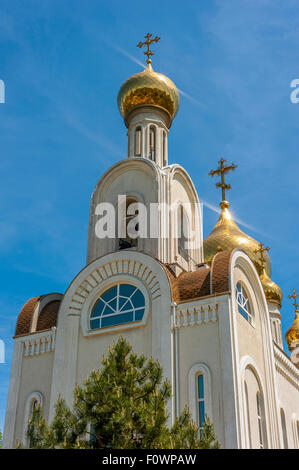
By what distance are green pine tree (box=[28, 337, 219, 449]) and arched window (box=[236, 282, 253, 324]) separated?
18.4ft

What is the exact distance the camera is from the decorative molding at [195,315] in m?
13.3

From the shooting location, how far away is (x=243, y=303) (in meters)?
15.0

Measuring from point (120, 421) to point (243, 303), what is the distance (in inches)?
278

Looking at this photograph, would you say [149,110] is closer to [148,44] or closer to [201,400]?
[148,44]

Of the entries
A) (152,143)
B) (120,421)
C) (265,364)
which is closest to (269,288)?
(152,143)

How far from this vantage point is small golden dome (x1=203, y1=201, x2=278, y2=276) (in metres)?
23.2

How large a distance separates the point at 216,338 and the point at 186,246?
5189mm

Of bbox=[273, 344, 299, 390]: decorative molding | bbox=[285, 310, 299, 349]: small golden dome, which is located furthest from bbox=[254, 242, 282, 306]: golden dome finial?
bbox=[273, 344, 299, 390]: decorative molding

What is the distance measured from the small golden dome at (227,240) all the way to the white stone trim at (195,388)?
10025 millimetres

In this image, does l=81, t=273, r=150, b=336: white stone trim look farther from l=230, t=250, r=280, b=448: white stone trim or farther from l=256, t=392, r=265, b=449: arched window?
l=256, t=392, r=265, b=449: arched window

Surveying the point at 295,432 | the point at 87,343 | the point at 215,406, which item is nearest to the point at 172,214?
the point at 87,343
